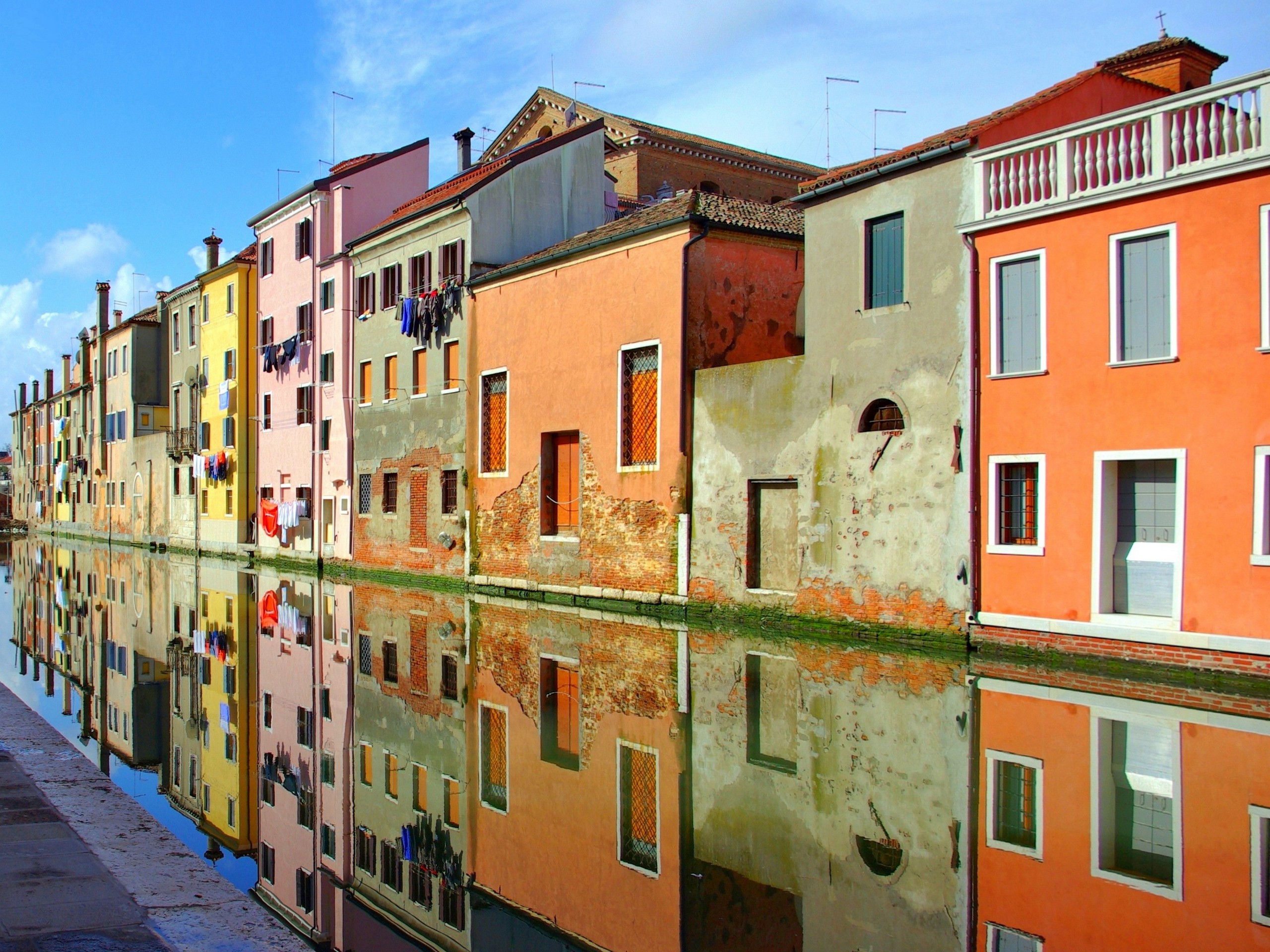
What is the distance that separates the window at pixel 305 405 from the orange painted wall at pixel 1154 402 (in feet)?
80.5

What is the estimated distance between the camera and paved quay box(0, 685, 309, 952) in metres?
4.64

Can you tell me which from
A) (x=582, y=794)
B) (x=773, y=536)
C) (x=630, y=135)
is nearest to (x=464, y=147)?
(x=630, y=135)

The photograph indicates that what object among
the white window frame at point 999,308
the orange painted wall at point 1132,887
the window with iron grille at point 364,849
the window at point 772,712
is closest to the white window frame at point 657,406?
the window at point 772,712

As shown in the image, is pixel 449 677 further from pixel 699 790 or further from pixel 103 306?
pixel 103 306

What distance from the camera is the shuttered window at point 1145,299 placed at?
1303 cm

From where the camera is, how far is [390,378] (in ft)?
99.5

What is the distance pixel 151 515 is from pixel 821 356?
4051 cm

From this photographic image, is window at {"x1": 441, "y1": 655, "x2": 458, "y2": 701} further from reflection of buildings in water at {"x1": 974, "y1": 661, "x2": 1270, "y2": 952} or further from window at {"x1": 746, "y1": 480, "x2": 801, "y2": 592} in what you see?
window at {"x1": 746, "y1": 480, "x2": 801, "y2": 592}

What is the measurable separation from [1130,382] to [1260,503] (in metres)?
2.04

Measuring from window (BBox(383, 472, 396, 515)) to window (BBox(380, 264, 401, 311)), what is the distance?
4.47m

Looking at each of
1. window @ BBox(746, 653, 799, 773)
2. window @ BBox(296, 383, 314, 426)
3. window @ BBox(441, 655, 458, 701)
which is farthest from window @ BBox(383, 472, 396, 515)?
window @ BBox(746, 653, 799, 773)

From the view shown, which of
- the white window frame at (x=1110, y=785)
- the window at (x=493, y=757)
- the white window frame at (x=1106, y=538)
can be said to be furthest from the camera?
the white window frame at (x=1106, y=538)

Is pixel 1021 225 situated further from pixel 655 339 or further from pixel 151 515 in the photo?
pixel 151 515

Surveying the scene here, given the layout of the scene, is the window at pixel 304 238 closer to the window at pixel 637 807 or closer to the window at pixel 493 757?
the window at pixel 493 757
